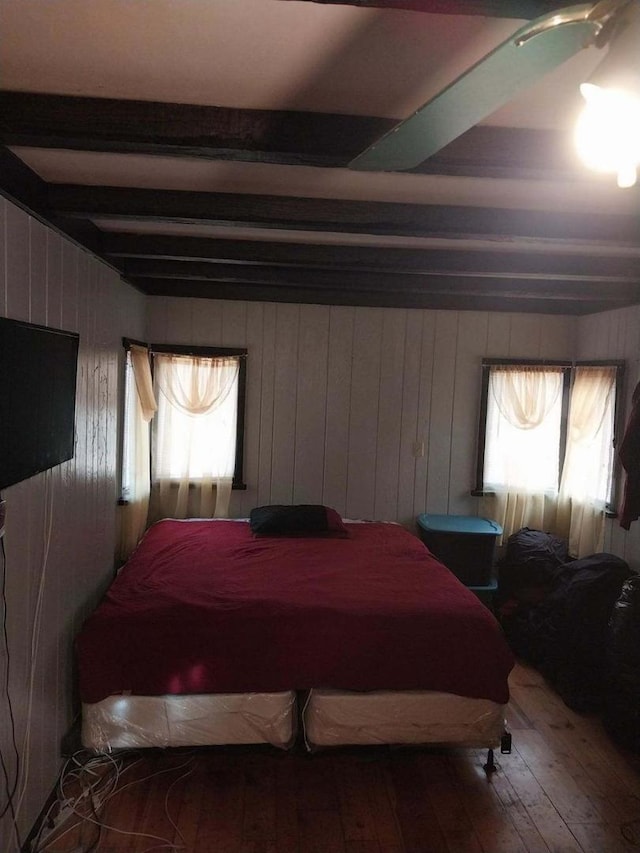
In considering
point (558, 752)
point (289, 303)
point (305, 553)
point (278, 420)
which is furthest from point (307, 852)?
point (289, 303)

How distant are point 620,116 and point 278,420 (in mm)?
3855

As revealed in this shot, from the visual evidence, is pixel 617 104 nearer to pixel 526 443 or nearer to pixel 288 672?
→ pixel 288 672

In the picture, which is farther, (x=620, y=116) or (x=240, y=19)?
(x=240, y=19)

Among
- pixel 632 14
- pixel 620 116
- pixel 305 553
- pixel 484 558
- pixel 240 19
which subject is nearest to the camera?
pixel 632 14

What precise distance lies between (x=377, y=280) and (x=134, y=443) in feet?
6.46

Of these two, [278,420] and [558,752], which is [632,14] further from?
[278,420]

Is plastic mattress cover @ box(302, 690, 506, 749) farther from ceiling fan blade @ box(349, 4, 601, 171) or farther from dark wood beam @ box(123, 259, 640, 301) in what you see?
dark wood beam @ box(123, 259, 640, 301)

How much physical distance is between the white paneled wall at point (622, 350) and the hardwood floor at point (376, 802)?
3.97 feet

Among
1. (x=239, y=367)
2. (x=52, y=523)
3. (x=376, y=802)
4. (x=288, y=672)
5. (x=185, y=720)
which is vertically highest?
(x=239, y=367)

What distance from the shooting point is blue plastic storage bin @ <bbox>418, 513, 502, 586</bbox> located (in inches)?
173

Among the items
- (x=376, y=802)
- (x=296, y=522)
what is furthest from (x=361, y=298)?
(x=376, y=802)

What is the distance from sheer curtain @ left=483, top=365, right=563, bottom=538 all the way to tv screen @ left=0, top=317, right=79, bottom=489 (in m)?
3.32

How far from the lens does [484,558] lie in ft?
14.6

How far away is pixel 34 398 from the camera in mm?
2066
